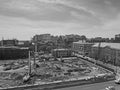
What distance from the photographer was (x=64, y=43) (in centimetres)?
8262

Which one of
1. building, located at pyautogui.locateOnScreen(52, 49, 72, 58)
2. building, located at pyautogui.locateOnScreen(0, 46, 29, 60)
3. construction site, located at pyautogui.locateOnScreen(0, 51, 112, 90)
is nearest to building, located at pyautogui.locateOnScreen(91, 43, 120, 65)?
construction site, located at pyautogui.locateOnScreen(0, 51, 112, 90)

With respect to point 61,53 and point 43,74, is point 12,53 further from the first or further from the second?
point 43,74

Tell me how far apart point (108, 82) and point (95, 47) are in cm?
2902

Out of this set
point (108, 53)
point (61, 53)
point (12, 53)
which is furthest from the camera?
point (61, 53)

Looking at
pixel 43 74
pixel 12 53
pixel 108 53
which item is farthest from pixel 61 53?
pixel 43 74

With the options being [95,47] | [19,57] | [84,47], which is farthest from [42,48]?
[95,47]

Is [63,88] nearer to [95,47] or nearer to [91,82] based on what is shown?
[91,82]

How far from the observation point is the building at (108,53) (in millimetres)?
35325

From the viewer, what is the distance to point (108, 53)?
→ 39.6 m

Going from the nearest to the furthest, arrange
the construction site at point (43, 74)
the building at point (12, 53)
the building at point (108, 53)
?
the construction site at point (43, 74), the building at point (108, 53), the building at point (12, 53)

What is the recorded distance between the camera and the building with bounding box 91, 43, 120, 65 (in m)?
35.3

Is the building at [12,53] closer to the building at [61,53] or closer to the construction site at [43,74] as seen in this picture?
the building at [61,53]

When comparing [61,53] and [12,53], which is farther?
[61,53]

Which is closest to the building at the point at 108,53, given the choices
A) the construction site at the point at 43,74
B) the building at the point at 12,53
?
the construction site at the point at 43,74
